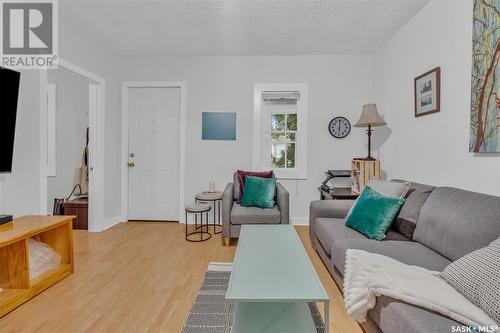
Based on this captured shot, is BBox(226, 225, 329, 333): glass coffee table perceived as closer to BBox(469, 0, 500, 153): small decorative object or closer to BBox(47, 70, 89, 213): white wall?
BBox(469, 0, 500, 153): small decorative object

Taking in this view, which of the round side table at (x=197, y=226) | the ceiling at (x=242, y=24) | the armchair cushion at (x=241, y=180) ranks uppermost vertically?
the ceiling at (x=242, y=24)

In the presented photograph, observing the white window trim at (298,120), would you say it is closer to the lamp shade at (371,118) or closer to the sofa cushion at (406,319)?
the lamp shade at (371,118)

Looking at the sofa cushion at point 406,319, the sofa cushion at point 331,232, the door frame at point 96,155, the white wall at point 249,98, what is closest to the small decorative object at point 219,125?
the white wall at point 249,98

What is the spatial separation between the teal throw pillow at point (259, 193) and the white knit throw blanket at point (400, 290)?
1724 millimetres

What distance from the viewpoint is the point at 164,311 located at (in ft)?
6.13

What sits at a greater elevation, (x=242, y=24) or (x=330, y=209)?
(x=242, y=24)

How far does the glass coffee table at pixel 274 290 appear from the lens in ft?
4.21

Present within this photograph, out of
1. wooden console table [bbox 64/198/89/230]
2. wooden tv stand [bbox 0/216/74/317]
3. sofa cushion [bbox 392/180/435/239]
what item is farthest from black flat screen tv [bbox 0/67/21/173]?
sofa cushion [bbox 392/180/435/239]

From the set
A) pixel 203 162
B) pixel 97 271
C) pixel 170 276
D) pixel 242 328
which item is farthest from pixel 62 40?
pixel 242 328

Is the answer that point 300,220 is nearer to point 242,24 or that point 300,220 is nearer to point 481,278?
point 242,24

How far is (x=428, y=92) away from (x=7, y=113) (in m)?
3.83

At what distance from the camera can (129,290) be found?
216 cm

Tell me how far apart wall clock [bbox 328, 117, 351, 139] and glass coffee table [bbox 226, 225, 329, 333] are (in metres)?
2.59

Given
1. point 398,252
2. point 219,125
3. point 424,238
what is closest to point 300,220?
point 219,125
